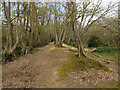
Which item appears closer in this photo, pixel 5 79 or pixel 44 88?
pixel 44 88

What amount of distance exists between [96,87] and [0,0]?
25.2 feet

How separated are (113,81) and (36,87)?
131 inches

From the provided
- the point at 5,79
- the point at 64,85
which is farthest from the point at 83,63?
the point at 5,79

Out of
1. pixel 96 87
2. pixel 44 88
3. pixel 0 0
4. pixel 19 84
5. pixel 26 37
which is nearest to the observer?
pixel 96 87

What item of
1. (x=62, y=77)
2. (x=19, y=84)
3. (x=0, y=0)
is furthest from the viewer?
(x=0, y=0)

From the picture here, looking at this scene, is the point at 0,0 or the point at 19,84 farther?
the point at 0,0

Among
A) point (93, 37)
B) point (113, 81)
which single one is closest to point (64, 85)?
point (113, 81)

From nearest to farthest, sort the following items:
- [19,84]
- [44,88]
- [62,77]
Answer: [44,88], [19,84], [62,77]

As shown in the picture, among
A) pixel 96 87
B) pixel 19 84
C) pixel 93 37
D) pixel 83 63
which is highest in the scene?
pixel 93 37

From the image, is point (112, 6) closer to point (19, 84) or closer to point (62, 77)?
point (62, 77)

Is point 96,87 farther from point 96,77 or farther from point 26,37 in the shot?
point 26,37

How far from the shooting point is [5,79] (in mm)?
4660

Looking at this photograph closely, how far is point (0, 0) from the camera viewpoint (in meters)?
6.23

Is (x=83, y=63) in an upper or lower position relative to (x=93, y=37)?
lower
